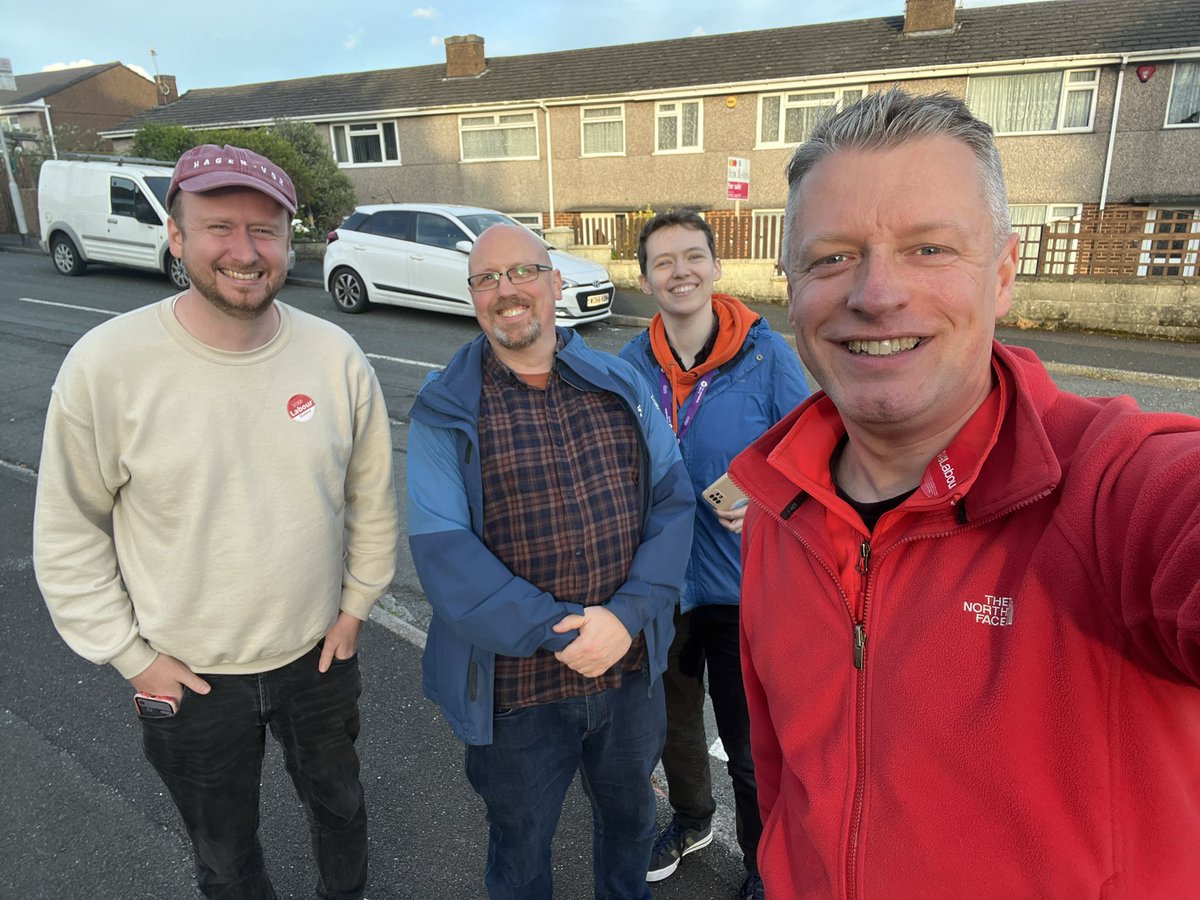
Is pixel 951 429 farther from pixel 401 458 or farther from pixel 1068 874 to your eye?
pixel 401 458

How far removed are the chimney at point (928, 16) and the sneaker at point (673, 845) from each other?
839 inches

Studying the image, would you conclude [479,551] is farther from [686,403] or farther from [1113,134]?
[1113,134]

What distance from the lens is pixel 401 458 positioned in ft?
19.6

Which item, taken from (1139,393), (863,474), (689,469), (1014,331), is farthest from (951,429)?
(1014,331)

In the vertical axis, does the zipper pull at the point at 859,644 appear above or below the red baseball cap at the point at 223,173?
below

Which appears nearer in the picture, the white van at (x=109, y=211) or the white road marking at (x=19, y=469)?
the white road marking at (x=19, y=469)

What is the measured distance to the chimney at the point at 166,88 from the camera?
3662cm

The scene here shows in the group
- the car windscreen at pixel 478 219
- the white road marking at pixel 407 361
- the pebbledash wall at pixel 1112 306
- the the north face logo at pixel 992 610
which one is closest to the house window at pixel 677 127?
the car windscreen at pixel 478 219

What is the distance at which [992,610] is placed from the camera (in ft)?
3.26

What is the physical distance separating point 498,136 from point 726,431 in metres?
21.7

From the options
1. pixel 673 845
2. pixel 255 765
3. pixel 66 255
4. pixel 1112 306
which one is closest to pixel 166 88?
pixel 66 255

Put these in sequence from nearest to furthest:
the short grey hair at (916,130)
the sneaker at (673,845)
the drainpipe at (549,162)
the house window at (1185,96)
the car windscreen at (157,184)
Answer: the short grey hair at (916,130), the sneaker at (673,845), the car windscreen at (157,184), the house window at (1185,96), the drainpipe at (549,162)

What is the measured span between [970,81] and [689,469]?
1905cm

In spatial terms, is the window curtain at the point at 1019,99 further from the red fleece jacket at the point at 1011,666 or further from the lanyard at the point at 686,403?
the red fleece jacket at the point at 1011,666
